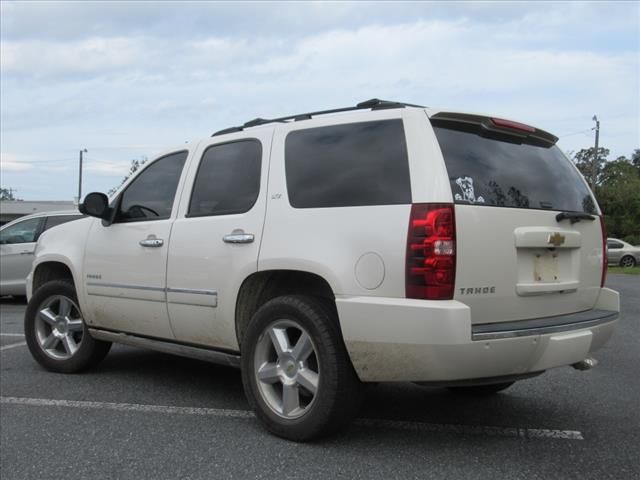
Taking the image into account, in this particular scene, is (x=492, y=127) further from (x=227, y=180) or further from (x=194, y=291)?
(x=194, y=291)

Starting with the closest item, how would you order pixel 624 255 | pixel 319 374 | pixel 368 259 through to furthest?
pixel 368 259, pixel 319 374, pixel 624 255

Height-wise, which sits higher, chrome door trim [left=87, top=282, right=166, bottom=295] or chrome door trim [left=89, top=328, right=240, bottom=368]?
chrome door trim [left=87, top=282, right=166, bottom=295]

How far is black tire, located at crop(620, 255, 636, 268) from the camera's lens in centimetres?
2883

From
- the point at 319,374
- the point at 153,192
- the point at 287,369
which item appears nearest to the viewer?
the point at 319,374

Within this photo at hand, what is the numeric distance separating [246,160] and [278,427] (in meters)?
1.73

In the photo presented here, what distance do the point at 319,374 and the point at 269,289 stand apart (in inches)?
29.7

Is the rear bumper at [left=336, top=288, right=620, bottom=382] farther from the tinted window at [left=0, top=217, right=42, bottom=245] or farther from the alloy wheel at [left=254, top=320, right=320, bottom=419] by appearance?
the tinted window at [left=0, top=217, right=42, bottom=245]

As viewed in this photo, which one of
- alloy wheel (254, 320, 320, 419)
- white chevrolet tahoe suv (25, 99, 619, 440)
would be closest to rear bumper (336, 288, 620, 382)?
white chevrolet tahoe suv (25, 99, 619, 440)

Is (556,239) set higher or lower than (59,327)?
higher

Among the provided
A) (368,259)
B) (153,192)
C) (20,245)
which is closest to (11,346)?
(153,192)

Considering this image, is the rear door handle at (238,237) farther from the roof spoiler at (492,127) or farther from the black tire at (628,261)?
the black tire at (628,261)

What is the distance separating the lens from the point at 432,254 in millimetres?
3178

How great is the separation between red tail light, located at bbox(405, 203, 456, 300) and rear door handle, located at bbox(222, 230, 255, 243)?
3.73 feet

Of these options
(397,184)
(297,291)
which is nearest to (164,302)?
(297,291)
